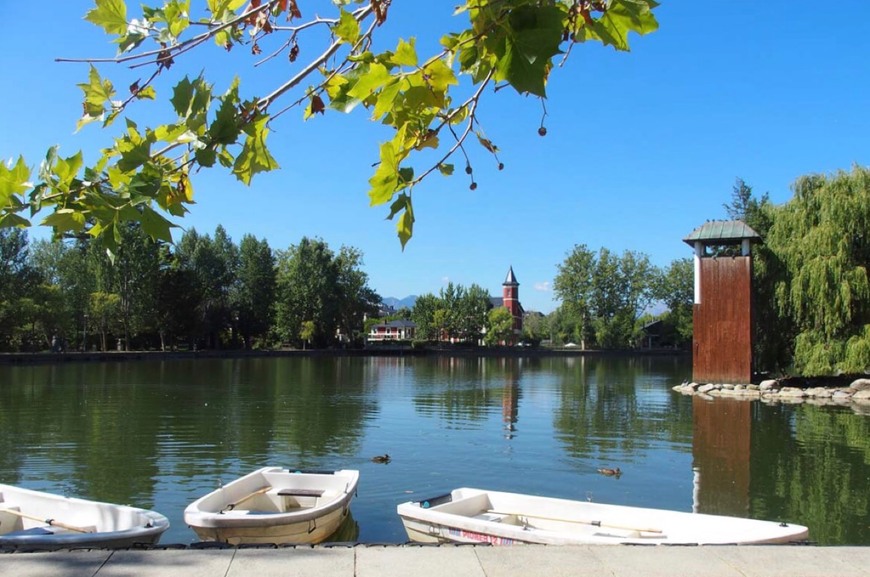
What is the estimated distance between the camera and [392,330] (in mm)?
120750

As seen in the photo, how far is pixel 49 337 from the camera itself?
52.7 metres

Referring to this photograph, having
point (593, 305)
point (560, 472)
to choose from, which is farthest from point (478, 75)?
point (593, 305)

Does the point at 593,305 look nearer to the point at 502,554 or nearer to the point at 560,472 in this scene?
the point at 560,472

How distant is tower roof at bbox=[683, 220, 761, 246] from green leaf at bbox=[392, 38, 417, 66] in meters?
29.0

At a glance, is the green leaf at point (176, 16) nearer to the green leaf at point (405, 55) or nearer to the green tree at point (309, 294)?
the green leaf at point (405, 55)

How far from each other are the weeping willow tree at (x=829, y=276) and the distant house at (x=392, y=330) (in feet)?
293

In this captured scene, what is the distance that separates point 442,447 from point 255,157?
13672mm

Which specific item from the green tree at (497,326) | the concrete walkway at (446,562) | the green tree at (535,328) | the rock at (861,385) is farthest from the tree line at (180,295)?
the concrete walkway at (446,562)

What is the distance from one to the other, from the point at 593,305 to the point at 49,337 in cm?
5797

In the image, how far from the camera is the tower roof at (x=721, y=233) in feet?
93.5

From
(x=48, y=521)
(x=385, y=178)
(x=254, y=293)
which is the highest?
(x=254, y=293)

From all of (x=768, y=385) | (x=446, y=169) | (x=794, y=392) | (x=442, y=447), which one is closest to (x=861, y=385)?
(x=794, y=392)

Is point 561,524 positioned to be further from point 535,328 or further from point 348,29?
point 535,328

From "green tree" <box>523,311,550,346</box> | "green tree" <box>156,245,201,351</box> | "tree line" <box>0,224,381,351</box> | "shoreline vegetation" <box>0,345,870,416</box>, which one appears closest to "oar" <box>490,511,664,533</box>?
"shoreline vegetation" <box>0,345,870,416</box>
